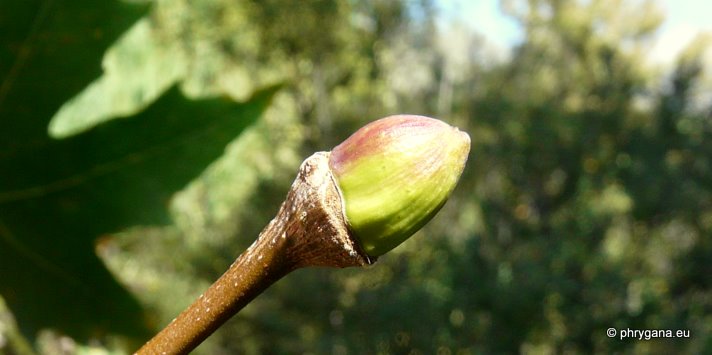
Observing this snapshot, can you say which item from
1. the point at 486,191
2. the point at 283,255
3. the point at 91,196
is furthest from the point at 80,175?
the point at 486,191

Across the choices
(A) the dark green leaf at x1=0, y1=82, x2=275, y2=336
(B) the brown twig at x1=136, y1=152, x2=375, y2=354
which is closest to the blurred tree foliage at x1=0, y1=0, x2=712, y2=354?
(A) the dark green leaf at x1=0, y1=82, x2=275, y2=336

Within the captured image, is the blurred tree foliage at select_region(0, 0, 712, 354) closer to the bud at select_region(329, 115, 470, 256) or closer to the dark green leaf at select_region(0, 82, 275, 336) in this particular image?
the dark green leaf at select_region(0, 82, 275, 336)

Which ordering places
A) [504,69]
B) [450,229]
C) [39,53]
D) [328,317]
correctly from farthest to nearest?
[504,69] → [450,229] → [328,317] → [39,53]

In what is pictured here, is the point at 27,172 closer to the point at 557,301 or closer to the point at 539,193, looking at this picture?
the point at 557,301

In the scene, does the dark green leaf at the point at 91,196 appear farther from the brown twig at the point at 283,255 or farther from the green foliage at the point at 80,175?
the brown twig at the point at 283,255

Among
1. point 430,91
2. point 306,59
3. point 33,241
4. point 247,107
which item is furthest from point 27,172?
point 430,91

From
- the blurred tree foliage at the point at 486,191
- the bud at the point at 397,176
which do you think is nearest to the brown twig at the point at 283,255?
the bud at the point at 397,176

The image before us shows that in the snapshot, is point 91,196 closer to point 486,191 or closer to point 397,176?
point 397,176
